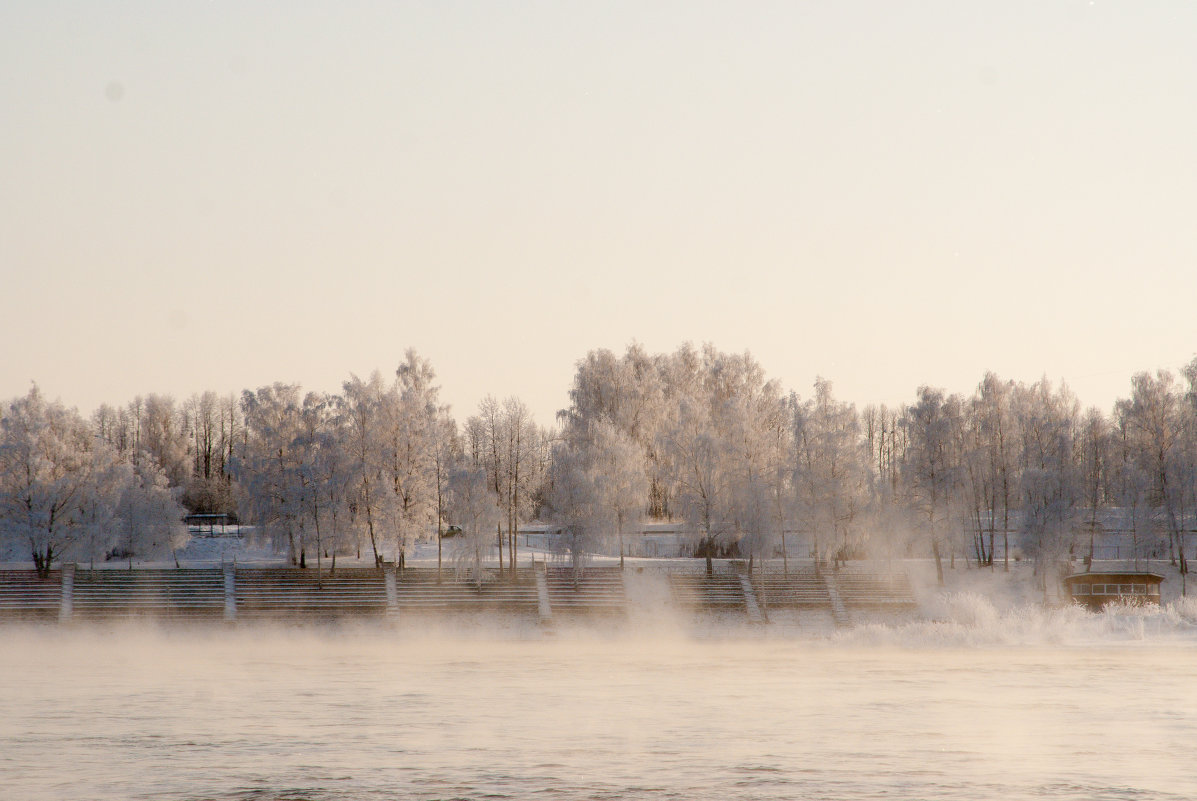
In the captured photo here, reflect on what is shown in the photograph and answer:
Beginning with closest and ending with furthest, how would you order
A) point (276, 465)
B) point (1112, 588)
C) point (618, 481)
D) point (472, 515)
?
point (1112, 588)
point (472, 515)
point (276, 465)
point (618, 481)

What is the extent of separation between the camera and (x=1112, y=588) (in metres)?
50.0

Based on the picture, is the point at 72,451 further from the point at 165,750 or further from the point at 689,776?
the point at 689,776

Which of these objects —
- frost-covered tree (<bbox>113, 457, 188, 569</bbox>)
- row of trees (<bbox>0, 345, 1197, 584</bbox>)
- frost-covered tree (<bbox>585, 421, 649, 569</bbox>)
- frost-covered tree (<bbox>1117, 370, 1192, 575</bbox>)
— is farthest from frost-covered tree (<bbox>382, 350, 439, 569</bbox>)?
frost-covered tree (<bbox>1117, 370, 1192, 575</bbox>)

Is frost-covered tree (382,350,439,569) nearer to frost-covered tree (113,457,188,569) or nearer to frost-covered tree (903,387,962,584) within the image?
frost-covered tree (113,457,188,569)

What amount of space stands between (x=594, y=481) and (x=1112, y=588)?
80.5 feet

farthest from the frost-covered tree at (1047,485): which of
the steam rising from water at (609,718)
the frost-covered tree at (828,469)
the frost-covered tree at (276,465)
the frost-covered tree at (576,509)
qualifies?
the frost-covered tree at (276,465)

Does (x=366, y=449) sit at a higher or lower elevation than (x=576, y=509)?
higher

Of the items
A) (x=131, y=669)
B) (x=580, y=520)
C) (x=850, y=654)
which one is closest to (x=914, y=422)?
(x=580, y=520)

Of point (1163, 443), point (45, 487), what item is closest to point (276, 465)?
point (45, 487)

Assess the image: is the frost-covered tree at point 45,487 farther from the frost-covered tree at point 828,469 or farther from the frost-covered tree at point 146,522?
the frost-covered tree at point 828,469

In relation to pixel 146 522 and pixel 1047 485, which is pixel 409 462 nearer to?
pixel 146 522

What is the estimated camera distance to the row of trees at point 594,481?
54.4 m

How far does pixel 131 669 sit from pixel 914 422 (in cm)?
4174

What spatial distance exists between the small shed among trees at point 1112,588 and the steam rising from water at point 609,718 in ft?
29.1
